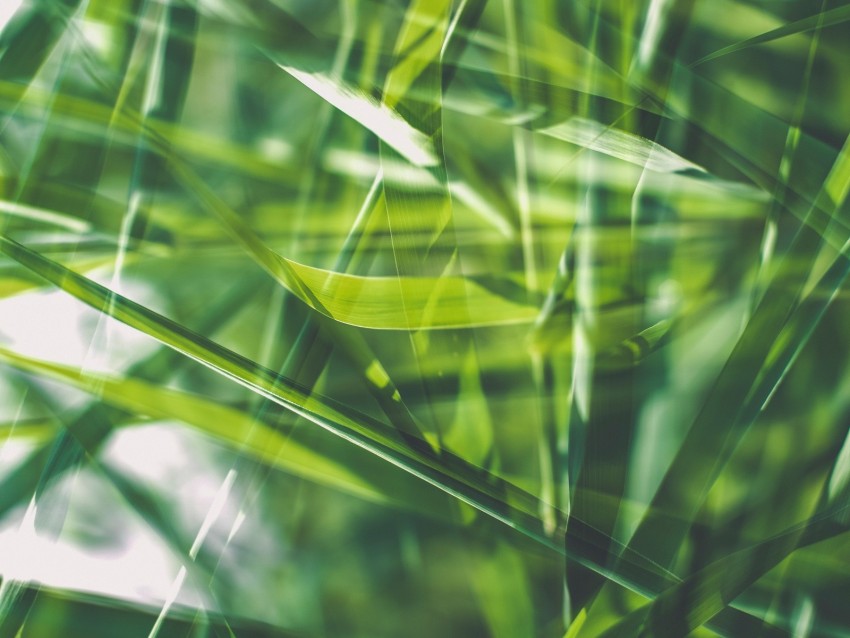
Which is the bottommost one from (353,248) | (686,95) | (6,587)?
(6,587)

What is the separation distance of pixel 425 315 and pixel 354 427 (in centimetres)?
8

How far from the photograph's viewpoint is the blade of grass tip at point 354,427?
0.79 ft

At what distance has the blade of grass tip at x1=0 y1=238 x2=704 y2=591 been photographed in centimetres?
24

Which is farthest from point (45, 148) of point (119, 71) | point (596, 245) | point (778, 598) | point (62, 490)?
point (778, 598)

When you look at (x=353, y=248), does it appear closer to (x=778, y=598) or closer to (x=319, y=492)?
(x=319, y=492)

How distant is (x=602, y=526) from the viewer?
0.29 metres

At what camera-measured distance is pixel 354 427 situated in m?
0.24

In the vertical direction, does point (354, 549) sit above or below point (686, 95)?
below

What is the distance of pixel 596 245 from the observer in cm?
32

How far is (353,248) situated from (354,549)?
144 mm

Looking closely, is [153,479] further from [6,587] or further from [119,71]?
[119,71]

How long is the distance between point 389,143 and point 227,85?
119 mm

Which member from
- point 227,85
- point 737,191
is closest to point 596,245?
point 737,191

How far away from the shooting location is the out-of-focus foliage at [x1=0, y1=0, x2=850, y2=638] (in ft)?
0.95
